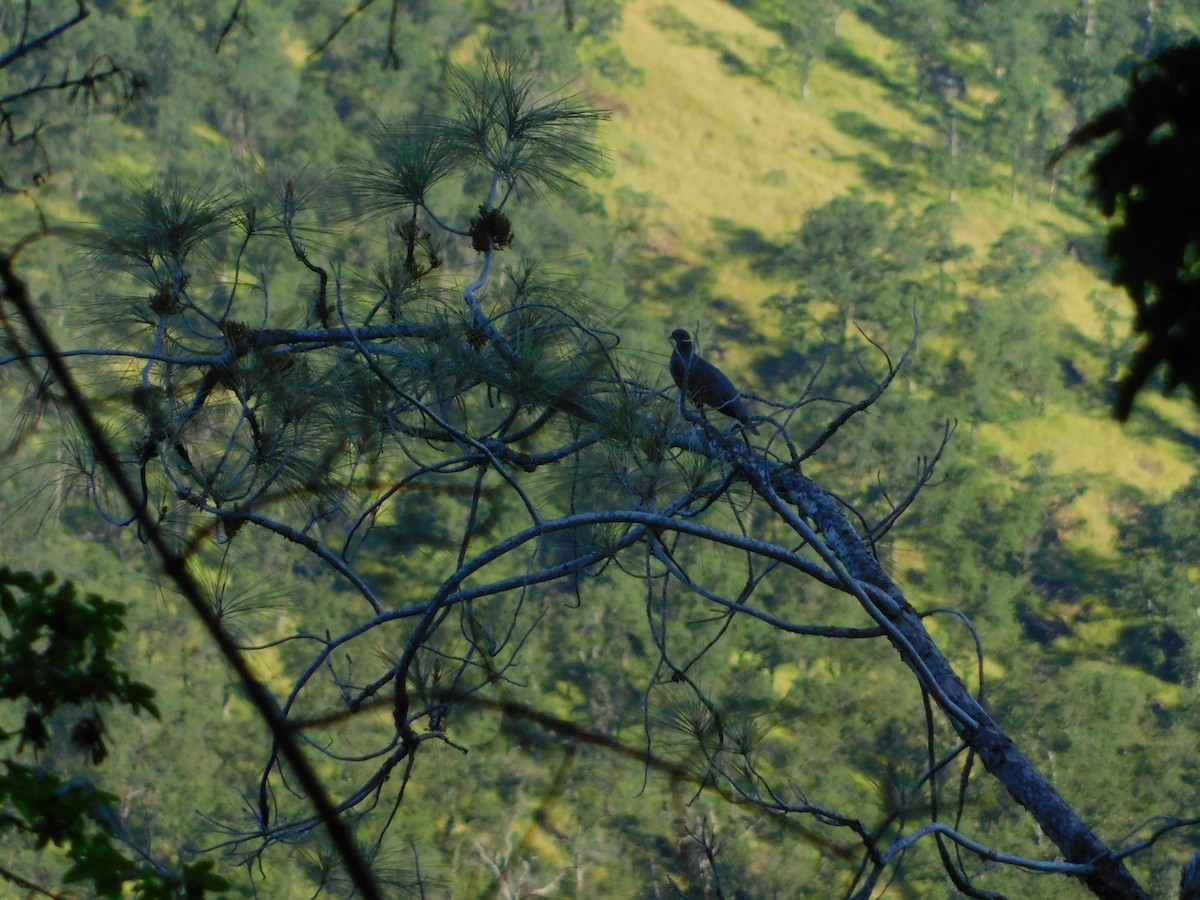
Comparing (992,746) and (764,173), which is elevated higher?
(764,173)

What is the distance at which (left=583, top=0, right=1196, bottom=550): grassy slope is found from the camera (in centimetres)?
2553

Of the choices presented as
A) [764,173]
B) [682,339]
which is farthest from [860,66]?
[682,339]

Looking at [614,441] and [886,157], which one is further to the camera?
[886,157]

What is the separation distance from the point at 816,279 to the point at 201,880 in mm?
26528

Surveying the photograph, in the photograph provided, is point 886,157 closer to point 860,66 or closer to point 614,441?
point 860,66

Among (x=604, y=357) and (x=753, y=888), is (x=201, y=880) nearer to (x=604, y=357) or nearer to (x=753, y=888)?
(x=604, y=357)

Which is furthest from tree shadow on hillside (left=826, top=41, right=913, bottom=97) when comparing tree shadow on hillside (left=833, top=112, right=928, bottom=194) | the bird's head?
the bird's head

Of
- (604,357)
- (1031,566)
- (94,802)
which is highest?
(1031,566)

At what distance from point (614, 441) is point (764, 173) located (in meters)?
30.0

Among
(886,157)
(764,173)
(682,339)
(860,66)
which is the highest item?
(860,66)

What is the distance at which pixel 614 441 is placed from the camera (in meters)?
2.06

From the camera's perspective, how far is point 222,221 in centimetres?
245

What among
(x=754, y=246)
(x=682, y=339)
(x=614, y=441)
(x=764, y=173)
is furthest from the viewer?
(x=764, y=173)

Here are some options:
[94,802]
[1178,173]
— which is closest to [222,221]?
[94,802]
